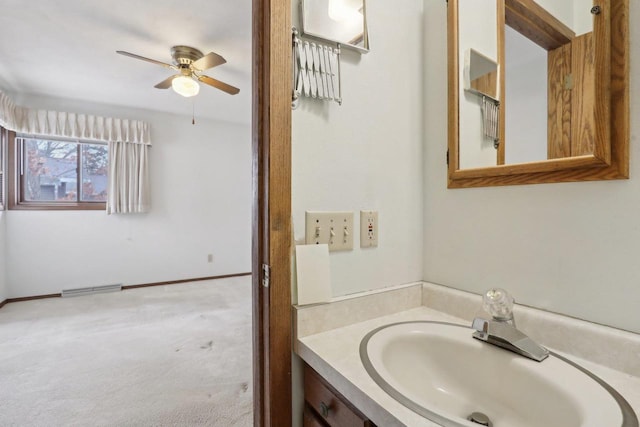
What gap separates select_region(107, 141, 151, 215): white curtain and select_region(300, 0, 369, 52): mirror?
3883 millimetres

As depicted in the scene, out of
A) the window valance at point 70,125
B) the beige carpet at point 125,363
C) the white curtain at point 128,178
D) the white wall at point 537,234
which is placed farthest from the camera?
the white curtain at point 128,178

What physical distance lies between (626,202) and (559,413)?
441 mm

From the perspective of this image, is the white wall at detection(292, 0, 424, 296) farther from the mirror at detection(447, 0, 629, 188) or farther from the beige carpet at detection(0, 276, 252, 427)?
the beige carpet at detection(0, 276, 252, 427)

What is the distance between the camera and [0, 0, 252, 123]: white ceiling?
6.30 feet

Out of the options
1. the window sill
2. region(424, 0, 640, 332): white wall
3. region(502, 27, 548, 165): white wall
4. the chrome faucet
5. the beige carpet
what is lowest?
the beige carpet

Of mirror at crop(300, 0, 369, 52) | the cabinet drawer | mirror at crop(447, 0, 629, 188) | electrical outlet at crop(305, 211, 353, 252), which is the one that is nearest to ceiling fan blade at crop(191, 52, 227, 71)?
mirror at crop(300, 0, 369, 52)

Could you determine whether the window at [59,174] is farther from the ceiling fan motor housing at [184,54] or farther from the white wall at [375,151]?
the white wall at [375,151]

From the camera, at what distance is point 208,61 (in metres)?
2.28

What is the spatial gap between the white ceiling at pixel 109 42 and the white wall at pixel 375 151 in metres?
1.44

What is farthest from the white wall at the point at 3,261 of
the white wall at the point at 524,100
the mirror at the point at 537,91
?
the white wall at the point at 524,100

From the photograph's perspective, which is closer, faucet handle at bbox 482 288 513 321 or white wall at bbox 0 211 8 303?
faucet handle at bbox 482 288 513 321

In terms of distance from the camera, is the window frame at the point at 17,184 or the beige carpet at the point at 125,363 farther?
the window frame at the point at 17,184

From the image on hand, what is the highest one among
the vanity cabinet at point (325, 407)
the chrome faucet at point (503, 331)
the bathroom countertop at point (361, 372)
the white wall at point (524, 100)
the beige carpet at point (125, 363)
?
the white wall at point (524, 100)

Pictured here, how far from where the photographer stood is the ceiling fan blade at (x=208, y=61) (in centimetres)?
219
